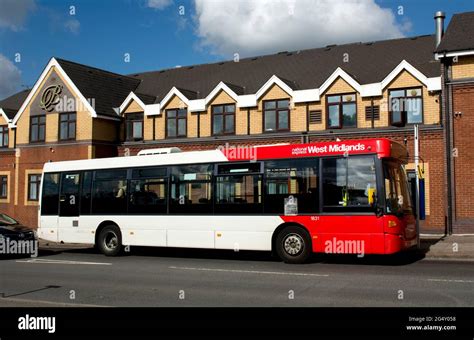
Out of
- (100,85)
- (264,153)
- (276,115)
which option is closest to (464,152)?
(276,115)

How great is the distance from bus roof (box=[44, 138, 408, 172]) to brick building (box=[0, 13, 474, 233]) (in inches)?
349

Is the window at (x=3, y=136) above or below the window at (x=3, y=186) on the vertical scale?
above

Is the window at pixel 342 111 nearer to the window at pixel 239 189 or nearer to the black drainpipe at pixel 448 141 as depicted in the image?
the black drainpipe at pixel 448 141

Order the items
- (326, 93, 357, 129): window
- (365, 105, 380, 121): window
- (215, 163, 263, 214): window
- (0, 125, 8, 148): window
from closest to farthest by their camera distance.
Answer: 1. (215, 163, 263, 214): window
2. (365, 105, 380, 121): window
3. (326, 93, 357, 129): window
4. (0, 125, 8, 148): window

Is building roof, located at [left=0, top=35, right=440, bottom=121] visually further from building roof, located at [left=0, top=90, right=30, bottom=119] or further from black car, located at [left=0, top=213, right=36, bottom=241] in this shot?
black car, located at [left=0, top=213, right=36, bottom=241]

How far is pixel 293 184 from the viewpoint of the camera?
43.8 feet

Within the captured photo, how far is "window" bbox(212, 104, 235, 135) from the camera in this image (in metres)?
26.2

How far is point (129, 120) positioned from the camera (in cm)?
2902

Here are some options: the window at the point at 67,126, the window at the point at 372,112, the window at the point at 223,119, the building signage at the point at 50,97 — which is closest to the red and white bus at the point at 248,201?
the window at the point at 372,112

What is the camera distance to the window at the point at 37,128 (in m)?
29.3

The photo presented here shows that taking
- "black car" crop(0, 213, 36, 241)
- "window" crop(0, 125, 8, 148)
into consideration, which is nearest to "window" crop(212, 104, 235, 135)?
"black car" crop(0, 213, 36, 241)

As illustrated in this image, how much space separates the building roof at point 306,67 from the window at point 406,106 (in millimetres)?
1195
